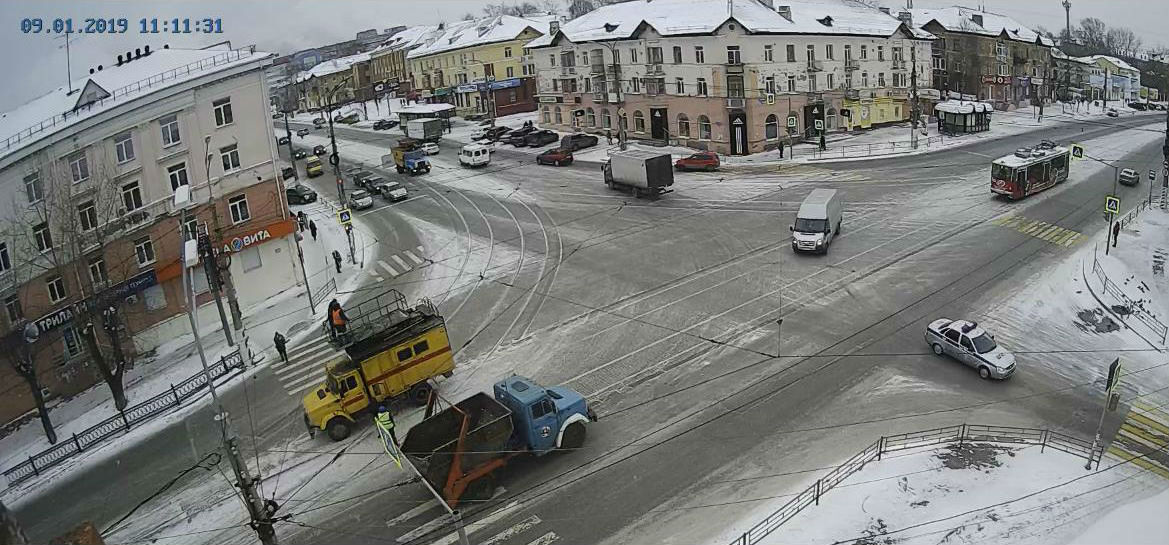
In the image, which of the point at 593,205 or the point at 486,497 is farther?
the point at 593,205

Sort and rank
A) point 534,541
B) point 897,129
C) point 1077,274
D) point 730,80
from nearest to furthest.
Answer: point 534,541
point 1077,274
point 730,80
point 897,129

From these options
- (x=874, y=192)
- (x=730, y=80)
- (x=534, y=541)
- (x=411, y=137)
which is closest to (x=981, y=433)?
(x=534, y=541)

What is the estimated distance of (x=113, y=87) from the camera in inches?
1313

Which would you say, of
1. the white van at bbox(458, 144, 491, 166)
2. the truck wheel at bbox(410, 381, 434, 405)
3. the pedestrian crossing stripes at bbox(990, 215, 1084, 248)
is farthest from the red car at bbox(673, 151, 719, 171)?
the truck wheel at bbox(410, 381, 434, 405)

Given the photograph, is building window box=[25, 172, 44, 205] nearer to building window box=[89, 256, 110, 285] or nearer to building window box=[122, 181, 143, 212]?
building window box=[89, 256, 110, 285]

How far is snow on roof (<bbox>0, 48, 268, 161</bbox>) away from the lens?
1146 inches

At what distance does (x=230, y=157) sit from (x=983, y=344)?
32883mm

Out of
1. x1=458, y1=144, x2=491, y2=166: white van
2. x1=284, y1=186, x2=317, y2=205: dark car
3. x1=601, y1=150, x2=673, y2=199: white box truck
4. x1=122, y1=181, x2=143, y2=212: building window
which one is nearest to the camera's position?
x1=122, y1=181, x2=143, y2=212: building window

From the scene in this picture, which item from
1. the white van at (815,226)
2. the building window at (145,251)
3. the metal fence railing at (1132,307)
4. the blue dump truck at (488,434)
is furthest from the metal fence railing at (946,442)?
the building window at (145,251)

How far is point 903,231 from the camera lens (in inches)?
1529

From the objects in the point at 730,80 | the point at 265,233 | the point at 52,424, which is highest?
the point at 730,80

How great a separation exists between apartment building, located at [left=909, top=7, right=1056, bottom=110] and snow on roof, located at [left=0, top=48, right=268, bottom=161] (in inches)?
2932

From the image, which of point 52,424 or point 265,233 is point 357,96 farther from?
point 52,424

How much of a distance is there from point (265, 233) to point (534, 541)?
84.8ft
